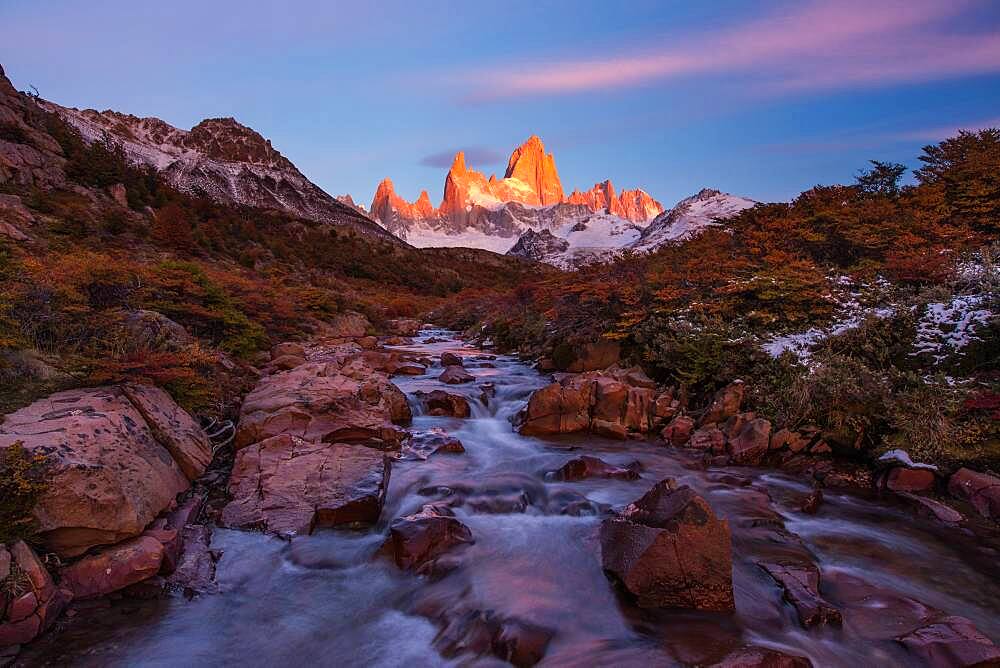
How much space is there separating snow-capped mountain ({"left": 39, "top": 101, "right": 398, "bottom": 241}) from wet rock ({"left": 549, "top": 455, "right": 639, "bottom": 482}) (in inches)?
2365

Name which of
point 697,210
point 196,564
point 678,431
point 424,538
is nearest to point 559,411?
point 678,431

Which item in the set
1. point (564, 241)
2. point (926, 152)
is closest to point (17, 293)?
point (926, 152)

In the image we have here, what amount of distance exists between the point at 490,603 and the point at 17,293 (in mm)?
8454

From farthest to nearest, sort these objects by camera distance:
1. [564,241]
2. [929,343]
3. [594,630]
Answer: [564,241]
[929,343]
[594,630]

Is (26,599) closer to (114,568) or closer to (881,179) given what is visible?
(114,568)

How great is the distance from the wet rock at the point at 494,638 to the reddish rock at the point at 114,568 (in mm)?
2933

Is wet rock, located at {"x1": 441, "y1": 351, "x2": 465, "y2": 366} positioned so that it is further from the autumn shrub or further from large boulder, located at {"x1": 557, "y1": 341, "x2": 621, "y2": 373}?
the autumn shrub

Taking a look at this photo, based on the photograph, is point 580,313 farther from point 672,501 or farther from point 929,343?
point 672,501

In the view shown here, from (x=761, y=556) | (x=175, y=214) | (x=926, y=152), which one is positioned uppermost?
(x=926, y=152)

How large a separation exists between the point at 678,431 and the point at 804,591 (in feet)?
15.8

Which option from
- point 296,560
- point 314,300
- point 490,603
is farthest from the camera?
point 314,300

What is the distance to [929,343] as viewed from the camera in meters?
9.34

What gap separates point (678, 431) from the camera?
32.1 ft

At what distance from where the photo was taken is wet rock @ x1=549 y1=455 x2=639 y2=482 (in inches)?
319
